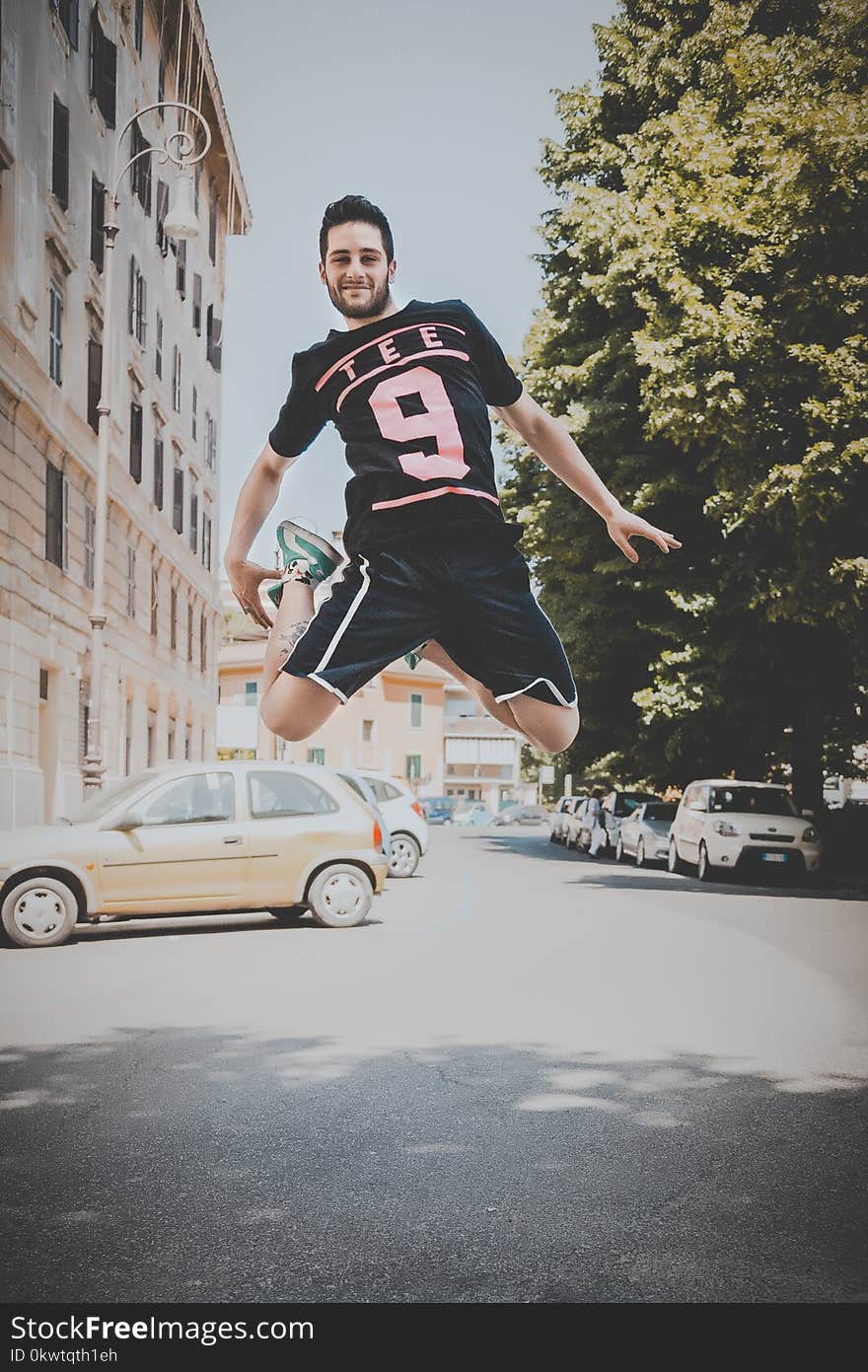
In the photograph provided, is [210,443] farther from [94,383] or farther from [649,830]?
[649,830]

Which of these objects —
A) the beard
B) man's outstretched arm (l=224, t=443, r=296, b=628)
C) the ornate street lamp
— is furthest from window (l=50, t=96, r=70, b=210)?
the beard

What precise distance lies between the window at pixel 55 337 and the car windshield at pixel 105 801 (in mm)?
6488

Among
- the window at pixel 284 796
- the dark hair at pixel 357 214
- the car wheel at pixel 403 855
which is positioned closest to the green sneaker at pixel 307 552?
the dark hair at pixel 357 214

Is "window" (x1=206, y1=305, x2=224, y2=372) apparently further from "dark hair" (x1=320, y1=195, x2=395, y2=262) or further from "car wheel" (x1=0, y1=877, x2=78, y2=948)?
"car wheel" (x1=0, y1=877, x2=78, y2=948)

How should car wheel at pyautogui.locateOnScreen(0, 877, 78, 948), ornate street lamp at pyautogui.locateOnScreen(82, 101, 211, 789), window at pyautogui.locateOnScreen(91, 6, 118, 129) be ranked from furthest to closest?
car wheel at pyautogui.locateOnScreen(0, 877, 78, 948) < window at pyautogui.locateOnScreen(91, 6, 118, 129) < ornate street lamp at pyautogui.locateOnScreen(82, 101, 211, 789)

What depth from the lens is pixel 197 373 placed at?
5.03 meters

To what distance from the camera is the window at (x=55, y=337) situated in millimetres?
17281

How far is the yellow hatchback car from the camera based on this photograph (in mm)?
12352

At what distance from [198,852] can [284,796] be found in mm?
1088

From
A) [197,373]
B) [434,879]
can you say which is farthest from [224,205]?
[434,879]

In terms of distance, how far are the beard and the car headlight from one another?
2043 cm

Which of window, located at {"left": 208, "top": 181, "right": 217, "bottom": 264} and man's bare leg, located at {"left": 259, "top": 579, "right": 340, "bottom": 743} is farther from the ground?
window, located at {"left": 208, "top": 181, "right": 217, "bottom": 264}

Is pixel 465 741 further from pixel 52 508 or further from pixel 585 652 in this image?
pixel 585 652
